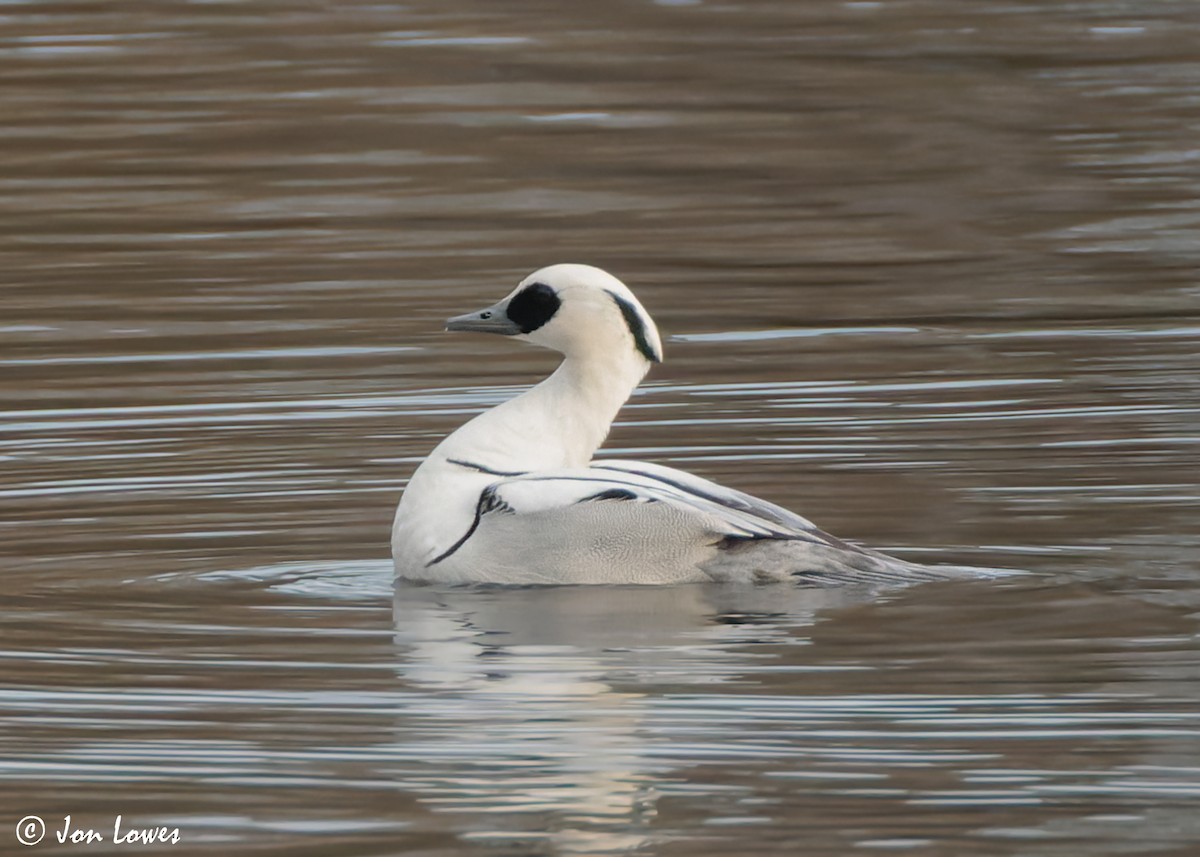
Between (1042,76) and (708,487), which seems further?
(1042,76)

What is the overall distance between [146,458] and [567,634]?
3.17 metres

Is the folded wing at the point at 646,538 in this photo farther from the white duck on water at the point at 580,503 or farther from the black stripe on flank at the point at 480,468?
the black stripe on flank at the point at 480,468

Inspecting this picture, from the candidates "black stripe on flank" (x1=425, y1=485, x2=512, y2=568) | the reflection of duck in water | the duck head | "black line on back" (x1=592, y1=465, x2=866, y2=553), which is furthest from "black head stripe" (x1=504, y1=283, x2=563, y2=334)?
the reflection of duck in water

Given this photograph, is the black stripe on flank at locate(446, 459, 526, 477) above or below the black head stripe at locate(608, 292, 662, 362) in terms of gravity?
below

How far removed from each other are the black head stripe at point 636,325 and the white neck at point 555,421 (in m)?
0.05

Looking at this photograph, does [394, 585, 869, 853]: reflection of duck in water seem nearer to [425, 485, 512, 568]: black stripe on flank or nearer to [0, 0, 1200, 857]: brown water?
[0, 0, 1200, 857]: brown water

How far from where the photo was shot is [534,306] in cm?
893

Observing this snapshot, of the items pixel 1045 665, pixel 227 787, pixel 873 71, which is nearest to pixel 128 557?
pixel 227 787

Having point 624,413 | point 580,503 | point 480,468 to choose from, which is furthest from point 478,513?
point 624,413

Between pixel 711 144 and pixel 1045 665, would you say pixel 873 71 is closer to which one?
pixel 711 144

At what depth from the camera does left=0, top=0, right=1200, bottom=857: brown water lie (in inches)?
256

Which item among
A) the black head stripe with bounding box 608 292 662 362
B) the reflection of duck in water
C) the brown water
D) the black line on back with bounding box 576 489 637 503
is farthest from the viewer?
the black head stripe with bounding box 608 292 662 362

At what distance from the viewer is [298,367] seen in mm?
12406

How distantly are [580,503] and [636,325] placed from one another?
73 centimetres
